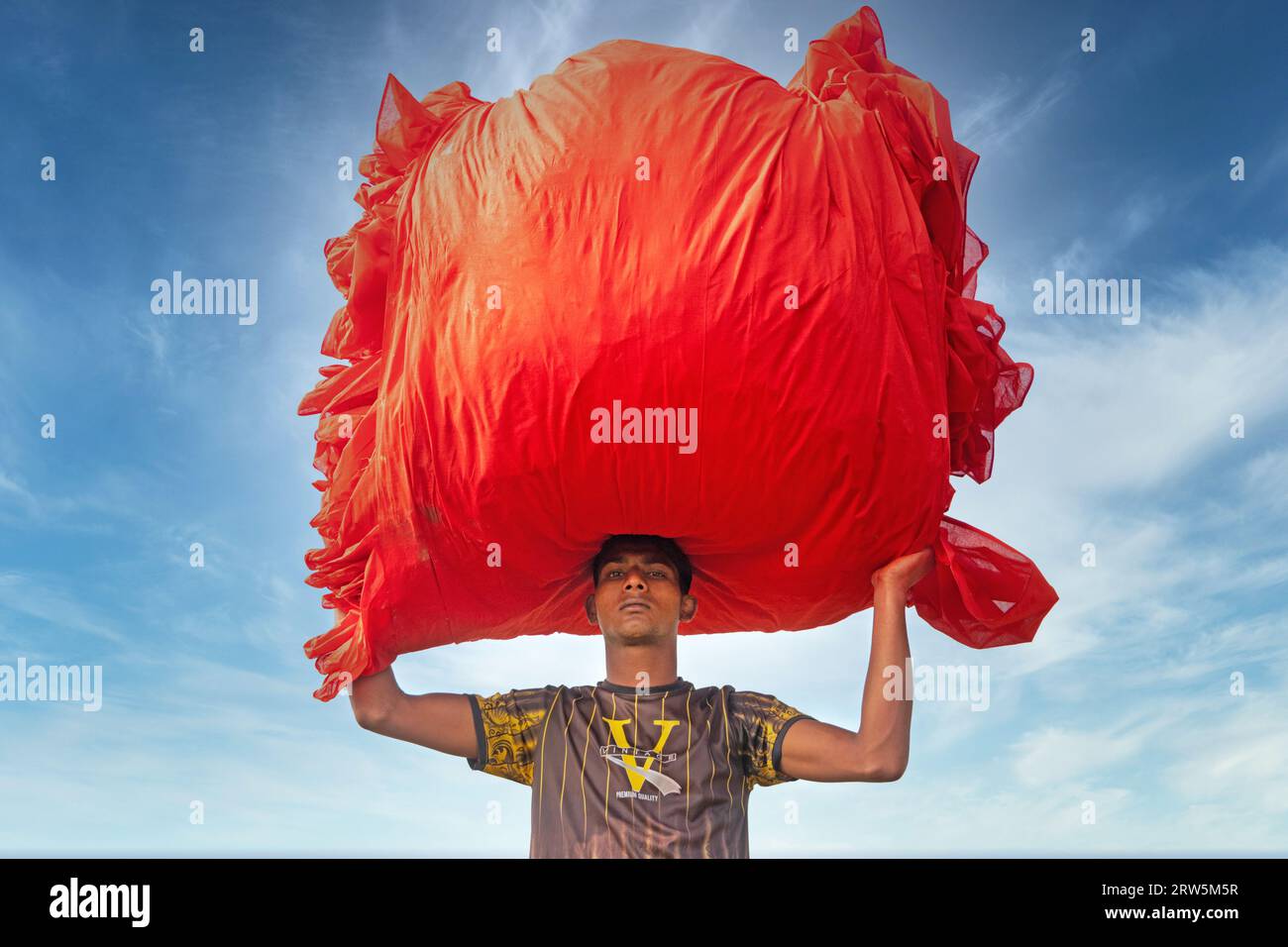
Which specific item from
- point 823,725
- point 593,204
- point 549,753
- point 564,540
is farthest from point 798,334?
point 549,753

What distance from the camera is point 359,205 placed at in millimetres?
2123

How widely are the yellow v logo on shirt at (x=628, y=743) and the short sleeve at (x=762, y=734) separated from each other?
125 millimetres

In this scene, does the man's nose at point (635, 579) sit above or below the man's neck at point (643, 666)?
above

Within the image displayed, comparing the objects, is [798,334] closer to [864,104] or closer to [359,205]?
[864,104]

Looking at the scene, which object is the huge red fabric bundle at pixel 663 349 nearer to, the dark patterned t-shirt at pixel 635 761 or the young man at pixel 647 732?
the young man at pixel 647 732

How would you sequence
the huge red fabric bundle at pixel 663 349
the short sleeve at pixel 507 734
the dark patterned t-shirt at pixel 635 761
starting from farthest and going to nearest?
the short sleeve at pixel 507 734
the dark patterned t-shirt at pixel 635 761
the huge red fabric bundle at pixel 663 349

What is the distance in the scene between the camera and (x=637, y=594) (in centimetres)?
204

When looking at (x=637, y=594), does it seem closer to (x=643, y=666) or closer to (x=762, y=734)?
(x=643, y=666)

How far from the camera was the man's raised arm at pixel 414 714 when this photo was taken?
202 centimetres

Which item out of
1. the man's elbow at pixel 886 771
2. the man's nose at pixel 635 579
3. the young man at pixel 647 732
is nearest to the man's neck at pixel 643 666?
the young man at pixel 647 732
